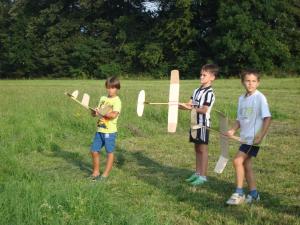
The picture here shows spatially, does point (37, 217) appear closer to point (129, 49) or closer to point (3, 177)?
point (3, 177)

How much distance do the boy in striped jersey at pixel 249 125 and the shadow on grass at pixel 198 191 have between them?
0.19 metres

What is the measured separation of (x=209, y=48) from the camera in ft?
158

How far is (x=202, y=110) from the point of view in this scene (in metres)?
6.65

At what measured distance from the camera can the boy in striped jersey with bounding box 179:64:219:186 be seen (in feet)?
22.3

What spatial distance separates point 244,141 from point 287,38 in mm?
41915

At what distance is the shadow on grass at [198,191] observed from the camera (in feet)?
18.0

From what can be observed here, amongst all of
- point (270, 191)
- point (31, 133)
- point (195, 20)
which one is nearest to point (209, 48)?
point (195, 20)

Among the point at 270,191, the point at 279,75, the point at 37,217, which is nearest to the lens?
the point at 37,217

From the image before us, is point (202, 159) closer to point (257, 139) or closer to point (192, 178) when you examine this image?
point (192, 178)

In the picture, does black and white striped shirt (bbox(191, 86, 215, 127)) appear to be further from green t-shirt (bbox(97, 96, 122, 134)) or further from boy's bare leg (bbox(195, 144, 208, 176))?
green t-shirt (bbox(97, 96, 122, 134))

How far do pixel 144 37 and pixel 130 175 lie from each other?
142ft

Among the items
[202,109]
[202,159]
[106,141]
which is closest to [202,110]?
[202,109]

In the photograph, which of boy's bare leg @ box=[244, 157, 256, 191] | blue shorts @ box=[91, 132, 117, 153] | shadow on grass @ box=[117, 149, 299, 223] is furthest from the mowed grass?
blue shorts @ box=[91, 132, 117, 153]

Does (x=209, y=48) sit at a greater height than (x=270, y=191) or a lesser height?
greater
